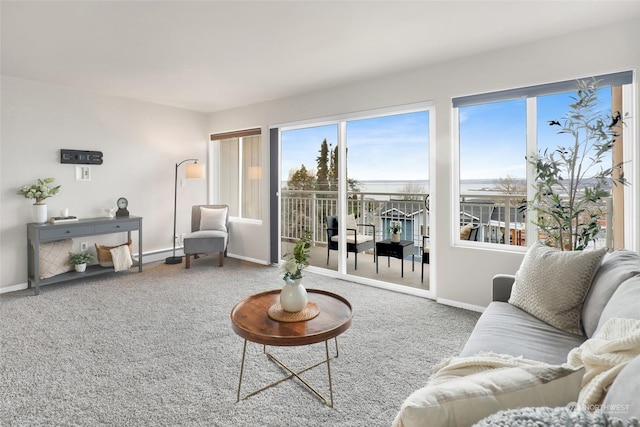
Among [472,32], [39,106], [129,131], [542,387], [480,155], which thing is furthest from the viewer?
[129,131]

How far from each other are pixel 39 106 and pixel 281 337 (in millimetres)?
4281

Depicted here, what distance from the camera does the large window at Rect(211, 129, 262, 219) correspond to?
535cm

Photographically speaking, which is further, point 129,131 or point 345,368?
point 129,131

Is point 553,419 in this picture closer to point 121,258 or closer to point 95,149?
point 121,258

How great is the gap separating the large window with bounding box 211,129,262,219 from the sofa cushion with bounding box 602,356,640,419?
15.8 feet

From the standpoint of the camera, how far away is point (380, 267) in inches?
193

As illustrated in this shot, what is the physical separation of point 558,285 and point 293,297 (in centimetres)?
146

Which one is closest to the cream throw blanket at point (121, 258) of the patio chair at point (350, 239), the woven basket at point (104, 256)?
the woven basket at point (104, 256)

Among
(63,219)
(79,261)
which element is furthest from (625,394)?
(63,219)

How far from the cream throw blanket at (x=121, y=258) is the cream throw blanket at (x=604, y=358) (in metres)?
4.63

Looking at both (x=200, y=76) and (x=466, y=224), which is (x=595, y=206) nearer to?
(x=466, y=224)

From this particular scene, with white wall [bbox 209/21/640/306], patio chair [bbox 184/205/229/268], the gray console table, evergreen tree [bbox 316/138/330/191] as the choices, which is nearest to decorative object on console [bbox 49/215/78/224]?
the gray console table

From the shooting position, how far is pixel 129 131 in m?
4.80

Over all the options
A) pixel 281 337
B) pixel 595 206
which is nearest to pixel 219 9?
pixel 281 337
